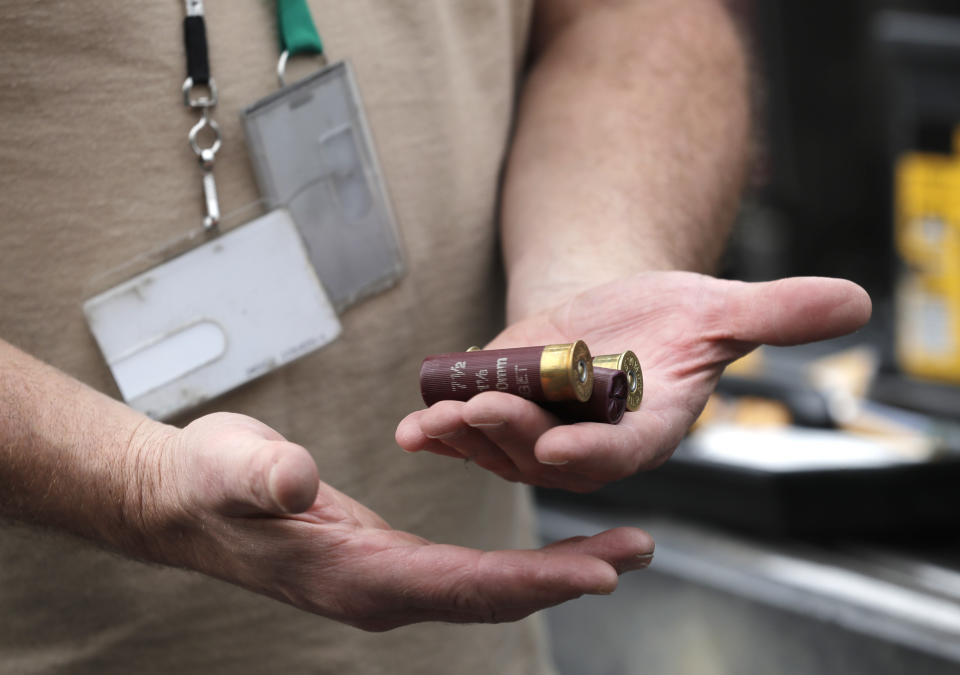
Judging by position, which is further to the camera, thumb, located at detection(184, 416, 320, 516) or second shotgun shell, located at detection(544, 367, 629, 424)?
second shotgun shell, located at detection(544, 367, 629, 424)

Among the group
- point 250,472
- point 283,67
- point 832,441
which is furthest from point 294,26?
point 832,441

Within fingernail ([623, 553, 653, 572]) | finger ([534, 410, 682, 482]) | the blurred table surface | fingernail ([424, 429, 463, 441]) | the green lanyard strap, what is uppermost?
the green lanyard strap

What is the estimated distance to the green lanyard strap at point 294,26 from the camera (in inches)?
42.9

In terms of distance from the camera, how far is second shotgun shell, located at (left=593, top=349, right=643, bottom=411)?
939 mm

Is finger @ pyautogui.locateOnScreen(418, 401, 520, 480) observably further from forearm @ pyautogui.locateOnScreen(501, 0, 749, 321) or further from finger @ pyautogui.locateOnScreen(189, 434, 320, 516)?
forearm @ pyautogui.locateOnScreen(501, 0, 749, 321)

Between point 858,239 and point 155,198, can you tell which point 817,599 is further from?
point 155,198

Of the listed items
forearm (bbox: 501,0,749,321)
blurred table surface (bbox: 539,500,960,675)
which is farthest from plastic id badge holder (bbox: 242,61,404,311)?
blurred table surface (bbox: 539,500,960,675)

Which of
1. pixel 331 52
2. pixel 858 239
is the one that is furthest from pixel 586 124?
Result: pixel 858 239

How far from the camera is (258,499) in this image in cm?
71

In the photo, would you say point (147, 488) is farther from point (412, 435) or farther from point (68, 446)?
point (412, 435)

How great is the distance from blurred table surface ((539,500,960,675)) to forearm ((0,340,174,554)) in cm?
209

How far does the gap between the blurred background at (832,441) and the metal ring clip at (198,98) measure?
1.51 metres

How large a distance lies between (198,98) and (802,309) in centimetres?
69

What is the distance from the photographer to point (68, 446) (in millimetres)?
875
